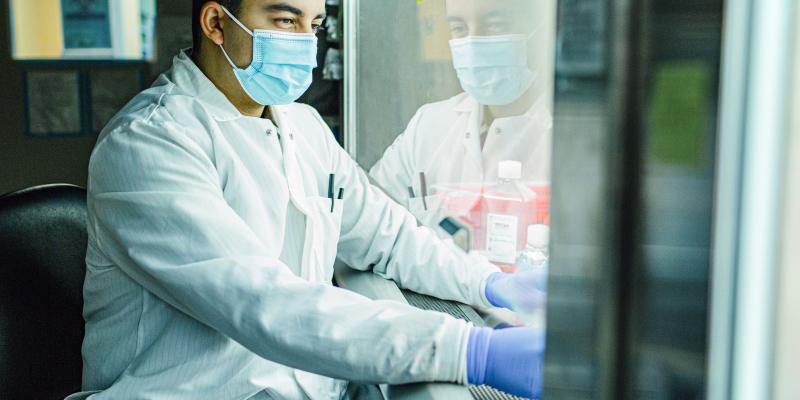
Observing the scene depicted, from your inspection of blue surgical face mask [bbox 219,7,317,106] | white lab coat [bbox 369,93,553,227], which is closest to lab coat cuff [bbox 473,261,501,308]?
white lab coat [bbox 369,93,553,227]

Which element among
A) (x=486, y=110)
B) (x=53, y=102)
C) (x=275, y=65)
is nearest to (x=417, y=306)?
(x=486, y=110)

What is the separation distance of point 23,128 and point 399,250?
A: 162cm

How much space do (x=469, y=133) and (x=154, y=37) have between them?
1510mm

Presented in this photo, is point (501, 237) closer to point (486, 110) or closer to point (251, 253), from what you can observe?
point (486, 110)

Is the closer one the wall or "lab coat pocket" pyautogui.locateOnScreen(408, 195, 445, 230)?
"lab coat pocket" pyautogui.locateOnScreen(408, 195, 445, 230)

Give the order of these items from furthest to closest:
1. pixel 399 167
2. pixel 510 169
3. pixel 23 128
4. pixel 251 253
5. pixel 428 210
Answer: pixel 23 128, pixel 399 167, pixel 428 210, pixel 510 169, pixel 251 253

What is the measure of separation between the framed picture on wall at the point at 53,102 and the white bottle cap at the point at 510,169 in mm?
1794

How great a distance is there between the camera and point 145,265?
1068 mm

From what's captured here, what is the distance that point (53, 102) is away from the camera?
8.21ft

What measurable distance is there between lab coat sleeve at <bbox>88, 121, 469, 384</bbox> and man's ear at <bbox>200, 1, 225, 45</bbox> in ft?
1.02

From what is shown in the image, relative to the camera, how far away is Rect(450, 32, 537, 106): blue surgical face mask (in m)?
1.14

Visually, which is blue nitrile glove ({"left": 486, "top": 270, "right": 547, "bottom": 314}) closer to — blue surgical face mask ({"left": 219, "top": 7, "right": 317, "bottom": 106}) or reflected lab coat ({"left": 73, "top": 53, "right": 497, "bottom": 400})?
reflected lab coat ({"left": 73, "top": 53, "right": 497, "bottom": 400})

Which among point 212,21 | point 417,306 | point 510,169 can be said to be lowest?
point 417,306

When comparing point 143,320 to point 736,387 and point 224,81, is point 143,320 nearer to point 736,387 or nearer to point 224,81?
point 224,81
